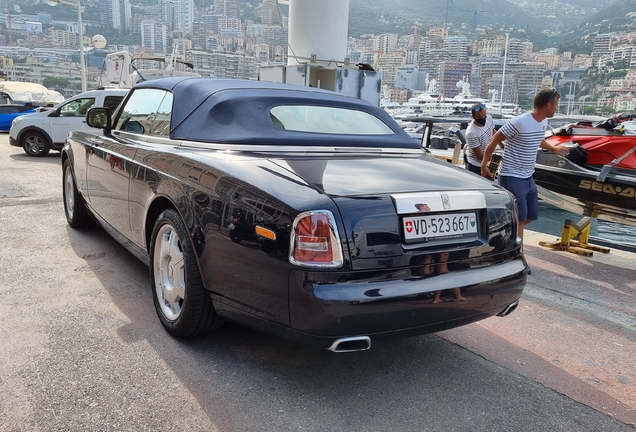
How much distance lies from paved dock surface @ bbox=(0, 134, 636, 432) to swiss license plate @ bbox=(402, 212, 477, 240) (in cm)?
85

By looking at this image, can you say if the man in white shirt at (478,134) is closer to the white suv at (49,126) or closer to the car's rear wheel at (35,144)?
the white suv at (49,126)

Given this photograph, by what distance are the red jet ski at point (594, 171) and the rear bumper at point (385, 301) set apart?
4090 mm

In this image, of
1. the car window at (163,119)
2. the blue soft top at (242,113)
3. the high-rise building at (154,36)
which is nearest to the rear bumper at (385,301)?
the blue soft top at (242,113)

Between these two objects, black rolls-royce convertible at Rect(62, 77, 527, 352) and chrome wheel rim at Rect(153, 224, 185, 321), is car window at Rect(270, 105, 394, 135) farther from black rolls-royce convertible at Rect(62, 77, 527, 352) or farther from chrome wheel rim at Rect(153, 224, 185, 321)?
chrome wheel rim at Rect(153, 224, 185, 321)

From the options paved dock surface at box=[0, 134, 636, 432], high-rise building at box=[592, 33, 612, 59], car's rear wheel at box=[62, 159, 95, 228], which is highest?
high-rise building at box=[592, 33, 612, 59]

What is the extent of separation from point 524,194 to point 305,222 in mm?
3513

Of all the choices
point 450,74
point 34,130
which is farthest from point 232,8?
point 34,130

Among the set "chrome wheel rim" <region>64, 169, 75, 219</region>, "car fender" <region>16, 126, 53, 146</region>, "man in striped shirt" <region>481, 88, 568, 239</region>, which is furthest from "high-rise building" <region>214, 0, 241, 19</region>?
"man in striped shirt" <region>481, 88, 568, 239</region>

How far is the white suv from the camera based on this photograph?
13.4 m

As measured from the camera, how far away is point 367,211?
2508 mm

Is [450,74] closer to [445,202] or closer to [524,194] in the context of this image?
[524,194]

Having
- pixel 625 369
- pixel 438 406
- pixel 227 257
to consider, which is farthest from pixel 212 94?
pixel 625 369

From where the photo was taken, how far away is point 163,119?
3.81 meters

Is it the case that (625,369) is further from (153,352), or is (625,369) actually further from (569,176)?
(569,176)
